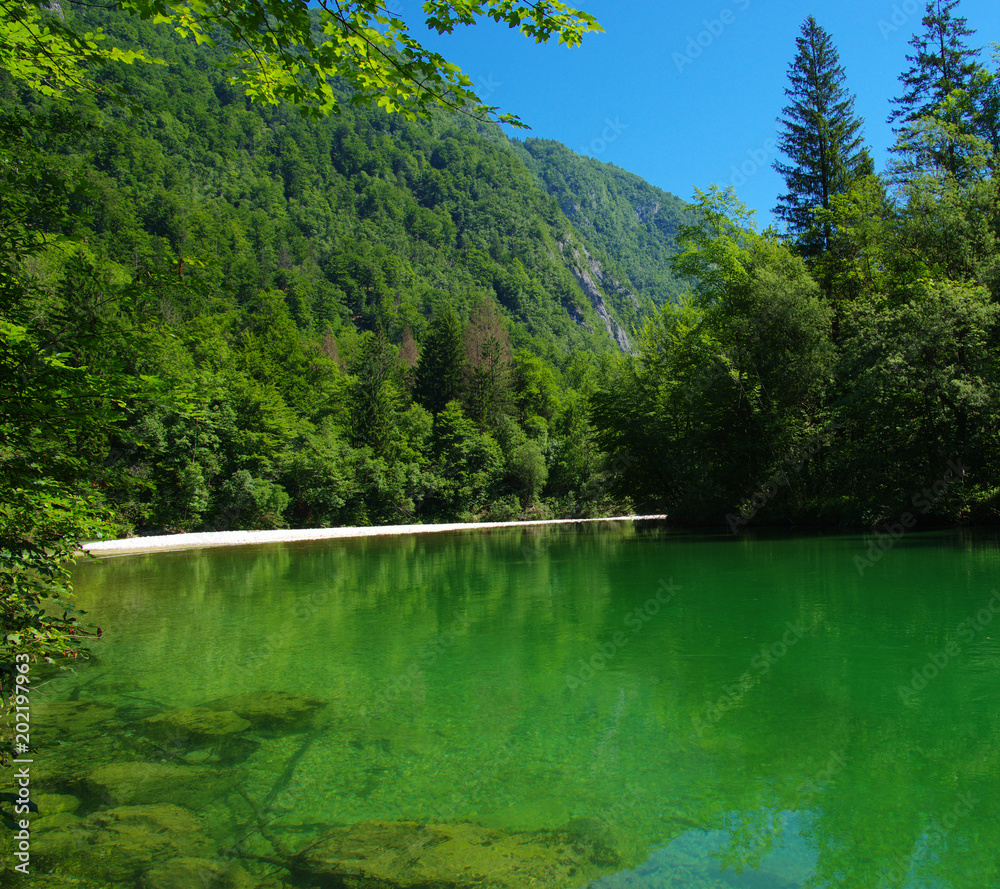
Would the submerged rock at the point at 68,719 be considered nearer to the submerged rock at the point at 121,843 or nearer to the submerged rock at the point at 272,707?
the submerged rock at the point at 272,707

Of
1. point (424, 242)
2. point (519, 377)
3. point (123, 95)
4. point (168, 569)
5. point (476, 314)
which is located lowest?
point (168, 569)

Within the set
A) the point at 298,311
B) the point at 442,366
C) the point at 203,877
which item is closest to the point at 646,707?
the point at 203,877

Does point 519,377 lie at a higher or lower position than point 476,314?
lower

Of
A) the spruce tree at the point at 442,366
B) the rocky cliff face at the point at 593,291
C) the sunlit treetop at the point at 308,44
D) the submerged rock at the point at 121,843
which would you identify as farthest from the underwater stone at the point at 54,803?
the rocky cliff face at the point at 593,291

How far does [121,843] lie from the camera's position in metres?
3.87

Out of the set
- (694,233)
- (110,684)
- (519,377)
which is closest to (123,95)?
(110,684)

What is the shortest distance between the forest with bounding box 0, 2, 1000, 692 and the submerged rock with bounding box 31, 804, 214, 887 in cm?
138

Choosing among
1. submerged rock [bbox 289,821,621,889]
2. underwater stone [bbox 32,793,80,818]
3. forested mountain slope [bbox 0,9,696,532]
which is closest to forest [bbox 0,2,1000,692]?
forested mountain slope [bbox 0,9,696,532]

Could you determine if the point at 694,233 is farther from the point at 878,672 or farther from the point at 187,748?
the point at 187,748

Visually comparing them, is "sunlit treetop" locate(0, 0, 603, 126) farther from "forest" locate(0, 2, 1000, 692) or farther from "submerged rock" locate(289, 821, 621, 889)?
"submerged rock" locate(289, 821, 621, 889)

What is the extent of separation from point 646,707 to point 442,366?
57.0 m

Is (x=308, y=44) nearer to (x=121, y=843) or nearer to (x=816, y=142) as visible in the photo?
(x=121, y=843)

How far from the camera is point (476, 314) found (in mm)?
71312

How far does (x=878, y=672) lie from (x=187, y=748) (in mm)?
6736
